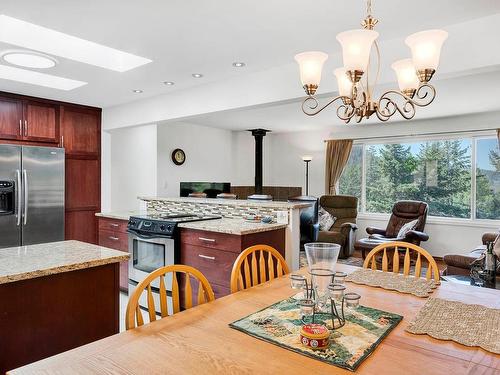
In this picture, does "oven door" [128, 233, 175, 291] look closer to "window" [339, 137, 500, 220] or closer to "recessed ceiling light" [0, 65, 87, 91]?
"recessed ceiling light" [0, 65, 87, 91]

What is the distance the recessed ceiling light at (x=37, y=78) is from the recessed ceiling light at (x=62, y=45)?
2.41ft

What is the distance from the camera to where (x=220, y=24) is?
2.32 meters

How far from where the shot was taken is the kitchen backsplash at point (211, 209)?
11.7ft

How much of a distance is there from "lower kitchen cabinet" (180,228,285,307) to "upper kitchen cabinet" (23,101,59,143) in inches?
101

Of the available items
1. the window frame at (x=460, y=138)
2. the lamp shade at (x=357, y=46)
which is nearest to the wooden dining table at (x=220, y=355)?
the lamp shade at (x=357, y=46)

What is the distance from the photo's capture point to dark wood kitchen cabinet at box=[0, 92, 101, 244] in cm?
424

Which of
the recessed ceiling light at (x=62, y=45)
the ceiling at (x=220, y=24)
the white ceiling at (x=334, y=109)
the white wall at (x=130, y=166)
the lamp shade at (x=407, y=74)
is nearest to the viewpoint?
the lamp shade at (x=407, y=74)

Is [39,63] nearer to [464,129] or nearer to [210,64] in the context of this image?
[210,64]

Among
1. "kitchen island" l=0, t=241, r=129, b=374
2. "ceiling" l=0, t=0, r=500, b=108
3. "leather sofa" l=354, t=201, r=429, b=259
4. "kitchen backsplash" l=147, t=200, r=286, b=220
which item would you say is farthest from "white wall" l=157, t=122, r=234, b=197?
"kitchen island" l=0, t=241, r=129, b=374

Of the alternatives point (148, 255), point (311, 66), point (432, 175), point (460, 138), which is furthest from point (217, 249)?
point (460, 138)

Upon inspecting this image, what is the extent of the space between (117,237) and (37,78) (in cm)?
190

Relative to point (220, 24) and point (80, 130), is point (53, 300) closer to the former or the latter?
point (220, 24)

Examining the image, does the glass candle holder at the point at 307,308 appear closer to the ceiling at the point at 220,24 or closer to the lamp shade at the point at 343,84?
the lamp shade at the point at 343,84

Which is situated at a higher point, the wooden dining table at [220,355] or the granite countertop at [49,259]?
the granite countertop at [49,259]
